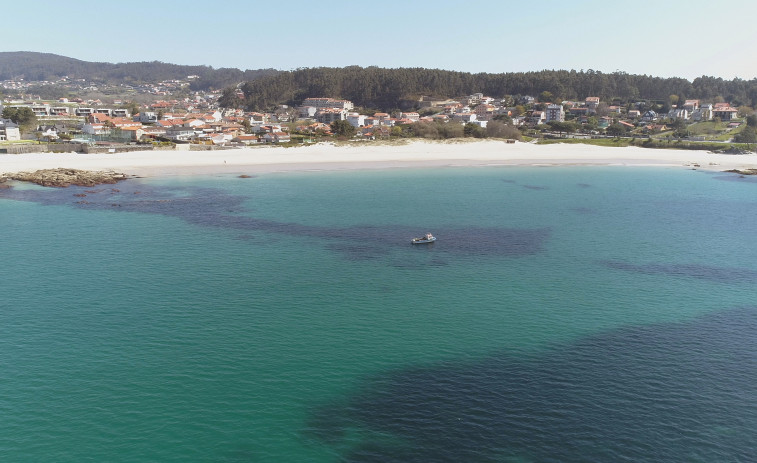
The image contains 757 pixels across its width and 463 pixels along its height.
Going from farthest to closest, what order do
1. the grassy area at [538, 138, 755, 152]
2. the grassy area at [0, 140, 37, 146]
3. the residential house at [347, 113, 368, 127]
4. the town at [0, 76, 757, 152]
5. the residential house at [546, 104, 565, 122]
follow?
the residential house at [546, 104, 565, 122] → the residential house at [347, 113, 368, 127] → the grassy area at [538, 138, 755, 152] → the town at [0, 76, 757, 152] → the grassy area at [0, 140, 37, 146]

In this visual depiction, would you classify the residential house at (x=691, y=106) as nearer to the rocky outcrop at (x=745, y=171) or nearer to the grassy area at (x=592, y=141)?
the grassy area at (x=592, y=141)

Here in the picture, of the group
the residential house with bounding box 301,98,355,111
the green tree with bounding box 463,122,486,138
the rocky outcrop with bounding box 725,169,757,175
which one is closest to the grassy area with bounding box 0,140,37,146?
the green tree with bounding box 463,122,486,138

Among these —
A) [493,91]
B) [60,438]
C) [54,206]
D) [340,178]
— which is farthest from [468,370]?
[493,91]

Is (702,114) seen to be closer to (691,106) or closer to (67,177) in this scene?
(691,106)

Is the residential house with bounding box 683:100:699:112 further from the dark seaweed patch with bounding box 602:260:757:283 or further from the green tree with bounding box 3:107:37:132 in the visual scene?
the green tree with bounding box 3:107:37:132

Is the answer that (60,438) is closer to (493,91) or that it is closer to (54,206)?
(54,206)

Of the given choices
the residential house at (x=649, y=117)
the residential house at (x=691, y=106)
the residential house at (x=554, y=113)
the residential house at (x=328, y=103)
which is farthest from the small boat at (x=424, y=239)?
the residential house at (x=691, y=106)
